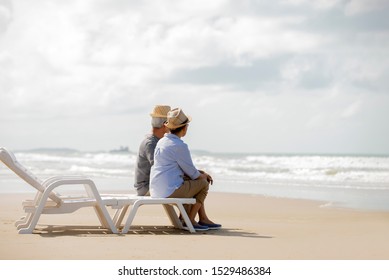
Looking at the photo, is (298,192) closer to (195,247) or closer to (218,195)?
(218,195)

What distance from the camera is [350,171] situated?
2519cm

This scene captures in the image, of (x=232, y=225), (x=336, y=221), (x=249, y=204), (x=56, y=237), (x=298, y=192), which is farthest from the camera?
(x=298, y=192)

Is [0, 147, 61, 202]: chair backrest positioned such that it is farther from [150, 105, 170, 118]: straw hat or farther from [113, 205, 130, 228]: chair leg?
[150, 105, 170, 118]: straw hat

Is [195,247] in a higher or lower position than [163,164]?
lower

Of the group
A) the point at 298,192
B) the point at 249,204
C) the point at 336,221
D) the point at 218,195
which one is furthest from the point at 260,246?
the point at 298,192

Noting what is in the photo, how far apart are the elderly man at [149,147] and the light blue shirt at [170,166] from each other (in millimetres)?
329

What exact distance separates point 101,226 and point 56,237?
1190mm

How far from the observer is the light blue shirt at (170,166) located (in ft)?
23.7

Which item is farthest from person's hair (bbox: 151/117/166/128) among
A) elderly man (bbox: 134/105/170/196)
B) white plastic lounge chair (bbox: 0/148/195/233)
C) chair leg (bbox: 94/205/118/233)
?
chair leg (bbox: 94/205/118/233)

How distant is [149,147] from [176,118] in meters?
0.66

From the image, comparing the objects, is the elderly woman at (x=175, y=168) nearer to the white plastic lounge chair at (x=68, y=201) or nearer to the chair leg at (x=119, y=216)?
the white plastic lounge chair at (x=68, y=201)

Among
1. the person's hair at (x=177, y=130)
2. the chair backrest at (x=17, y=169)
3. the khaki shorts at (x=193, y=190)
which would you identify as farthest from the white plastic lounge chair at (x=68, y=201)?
the person's hair at (x=177, y=130)

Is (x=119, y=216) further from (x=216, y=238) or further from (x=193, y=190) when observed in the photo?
(x=216, y=238)

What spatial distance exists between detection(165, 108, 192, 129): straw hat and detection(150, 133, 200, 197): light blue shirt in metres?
0.13
